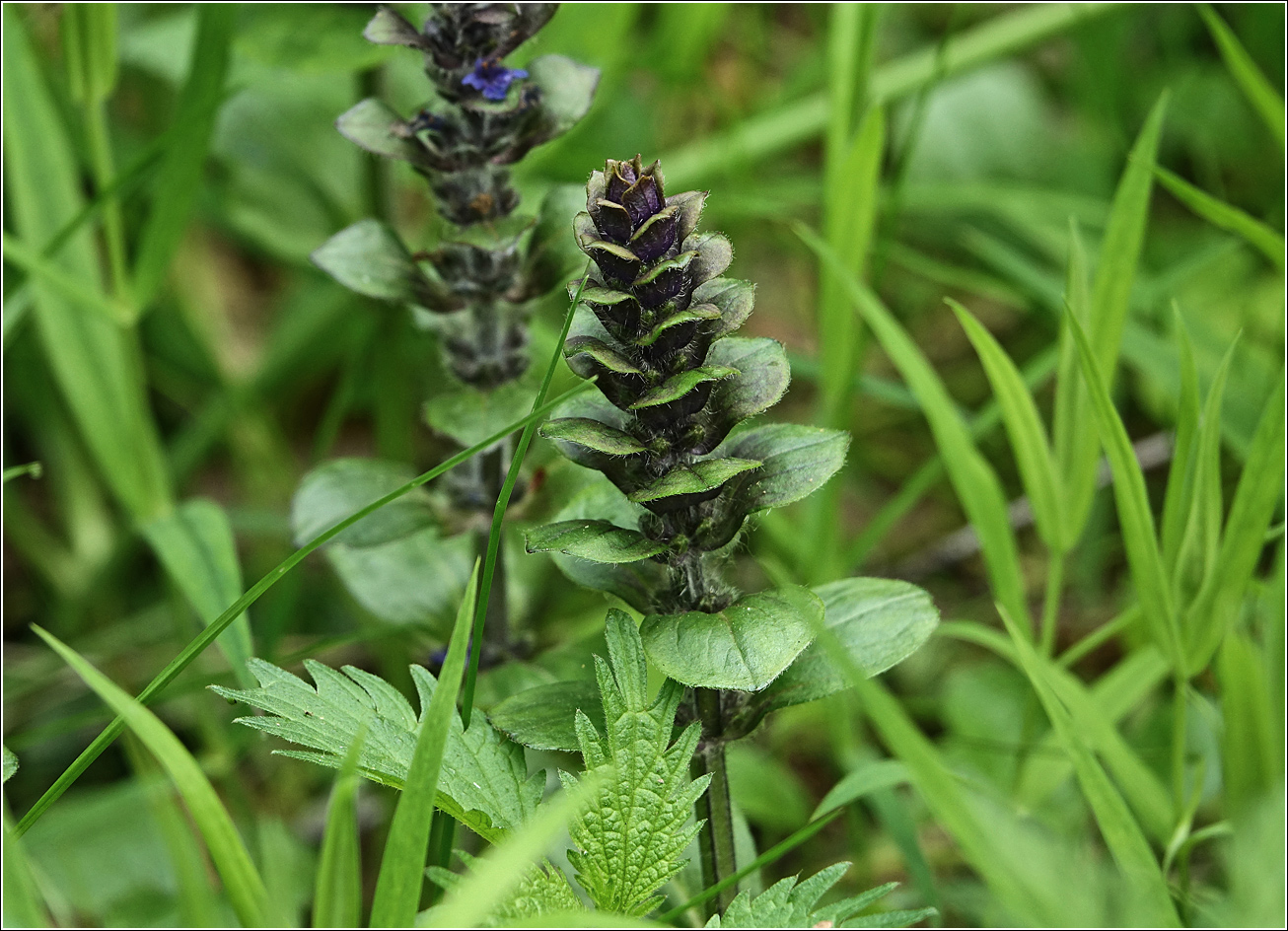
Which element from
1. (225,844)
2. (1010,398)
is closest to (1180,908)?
(1010,398)

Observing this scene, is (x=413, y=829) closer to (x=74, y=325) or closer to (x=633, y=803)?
(x=633, y=803)

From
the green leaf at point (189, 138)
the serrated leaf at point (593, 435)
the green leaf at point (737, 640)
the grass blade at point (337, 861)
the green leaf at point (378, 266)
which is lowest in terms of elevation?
the grass blade at point (337, 861)

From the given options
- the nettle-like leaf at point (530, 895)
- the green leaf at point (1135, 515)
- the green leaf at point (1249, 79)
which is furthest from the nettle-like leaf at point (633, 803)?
the green leaf at point (1249, 79)

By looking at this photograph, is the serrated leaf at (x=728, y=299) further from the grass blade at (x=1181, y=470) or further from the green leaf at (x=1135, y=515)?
the grass blade at (x=1181, y=470)

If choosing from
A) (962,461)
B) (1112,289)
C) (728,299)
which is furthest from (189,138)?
(1112,289)

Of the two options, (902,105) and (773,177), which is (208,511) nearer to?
(773,177)

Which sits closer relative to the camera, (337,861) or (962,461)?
(337,861)
